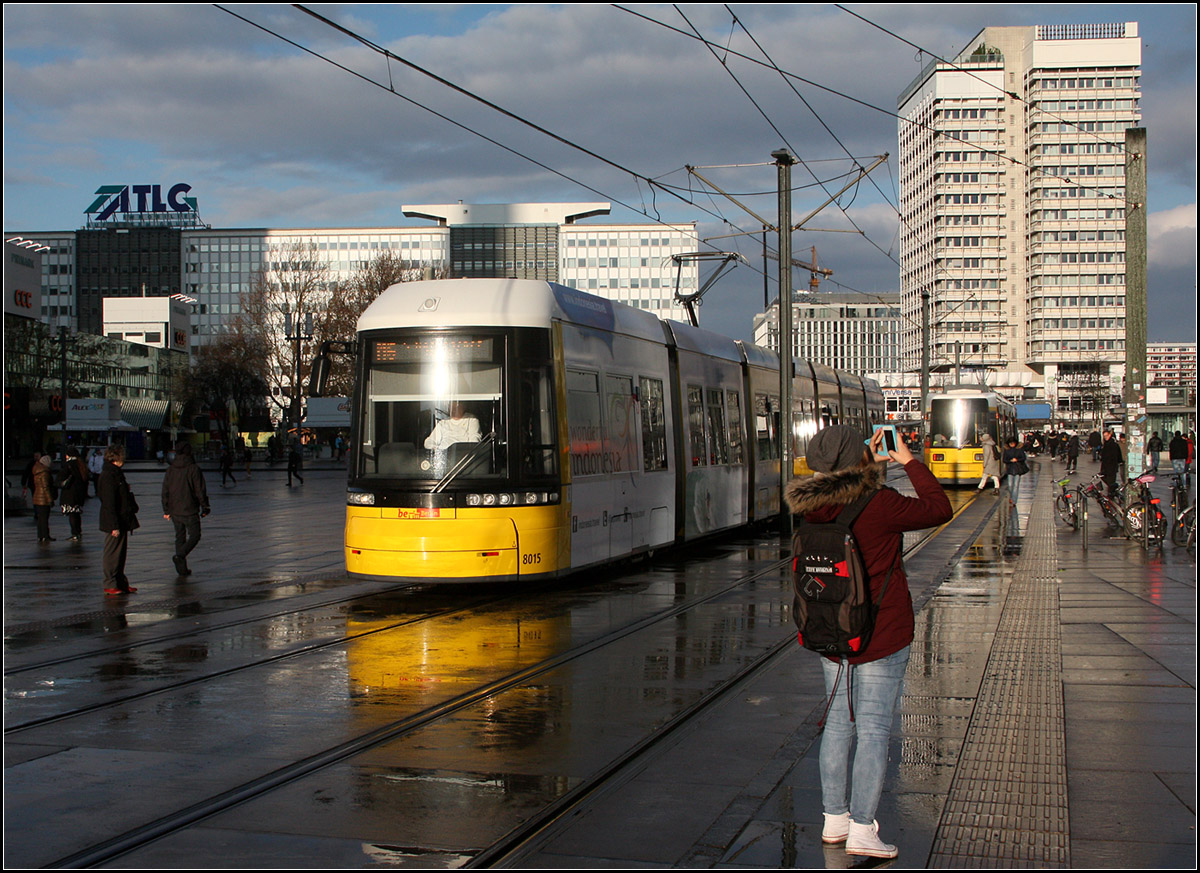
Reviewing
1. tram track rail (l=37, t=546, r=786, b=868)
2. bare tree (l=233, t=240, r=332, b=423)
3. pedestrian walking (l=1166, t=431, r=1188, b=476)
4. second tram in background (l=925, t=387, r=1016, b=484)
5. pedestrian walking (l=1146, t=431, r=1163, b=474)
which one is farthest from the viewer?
bare tree (l=233, t=240, r=332, b=423)

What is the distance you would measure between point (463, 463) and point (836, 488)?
7.64m

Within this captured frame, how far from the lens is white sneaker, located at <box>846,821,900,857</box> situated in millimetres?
4750

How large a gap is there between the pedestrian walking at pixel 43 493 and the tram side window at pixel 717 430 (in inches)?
447

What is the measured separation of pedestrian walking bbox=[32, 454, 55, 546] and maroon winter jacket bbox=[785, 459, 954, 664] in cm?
1924

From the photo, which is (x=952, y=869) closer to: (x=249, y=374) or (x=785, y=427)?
(x=785, y=427)

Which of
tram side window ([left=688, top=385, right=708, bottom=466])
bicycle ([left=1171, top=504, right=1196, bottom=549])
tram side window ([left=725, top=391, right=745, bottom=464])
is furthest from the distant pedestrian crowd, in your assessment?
bicycle ([left=1171, top=504, right=1196, bottom=549])

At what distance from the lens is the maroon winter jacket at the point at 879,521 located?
189 inches

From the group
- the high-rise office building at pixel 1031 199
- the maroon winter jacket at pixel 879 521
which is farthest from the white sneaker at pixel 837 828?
the high-rise office building at pixel 1031 199

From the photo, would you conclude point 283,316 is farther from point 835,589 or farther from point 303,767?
point 835,589

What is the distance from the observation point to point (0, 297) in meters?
10.7

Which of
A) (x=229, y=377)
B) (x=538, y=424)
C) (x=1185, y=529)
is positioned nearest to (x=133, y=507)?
(x=538, y=424)

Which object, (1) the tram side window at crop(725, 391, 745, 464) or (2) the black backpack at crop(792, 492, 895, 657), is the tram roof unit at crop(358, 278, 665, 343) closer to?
(1) the tram side window at crop(725, 391, 745, 464)

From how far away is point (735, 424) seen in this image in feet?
65.7

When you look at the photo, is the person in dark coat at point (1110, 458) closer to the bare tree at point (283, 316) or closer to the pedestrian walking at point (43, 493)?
the pedestrian walking at point (43, 493)
